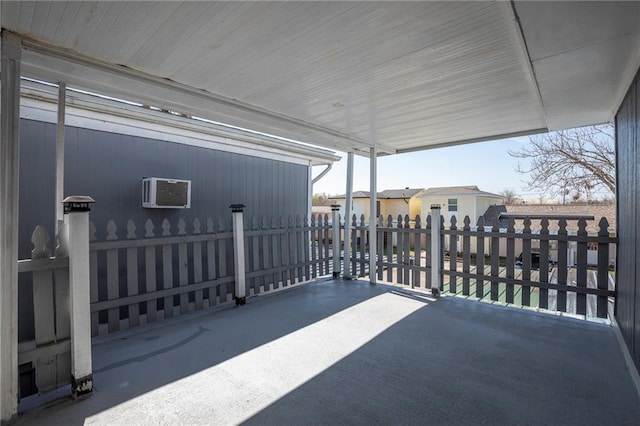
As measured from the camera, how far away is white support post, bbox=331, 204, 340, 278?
5.57 m

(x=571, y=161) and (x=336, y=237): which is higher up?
(x=571, y=161)

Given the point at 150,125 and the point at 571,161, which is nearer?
the point at 150,125

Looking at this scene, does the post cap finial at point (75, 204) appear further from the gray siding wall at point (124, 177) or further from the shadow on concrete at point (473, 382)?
the shadow on concrete at point (473, 382)

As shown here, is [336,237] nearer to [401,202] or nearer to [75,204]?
[75,204]

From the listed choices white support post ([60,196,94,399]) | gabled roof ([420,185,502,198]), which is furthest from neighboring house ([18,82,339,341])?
gabled roof ([420,185,502,198])

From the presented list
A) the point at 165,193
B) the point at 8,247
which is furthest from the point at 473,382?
the point at 165,193

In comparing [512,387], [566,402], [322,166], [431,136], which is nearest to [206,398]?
[512,387]

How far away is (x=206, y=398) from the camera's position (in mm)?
2025

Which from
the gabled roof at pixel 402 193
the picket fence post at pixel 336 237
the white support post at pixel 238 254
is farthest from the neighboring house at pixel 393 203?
the white support post at pixel 238 254

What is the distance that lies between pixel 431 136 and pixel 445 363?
322 cm

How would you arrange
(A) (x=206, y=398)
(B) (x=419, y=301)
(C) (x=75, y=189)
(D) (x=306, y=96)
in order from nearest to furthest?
1. (A) (x=206, y=398)
2. (D) (x=306, y=96)
3. (C) (x=75, y=189)
4. (B) (x=419, y=301)

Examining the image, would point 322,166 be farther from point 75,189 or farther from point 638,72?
point 638,72

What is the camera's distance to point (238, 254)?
4086 mm

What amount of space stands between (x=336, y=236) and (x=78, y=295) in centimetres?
396
